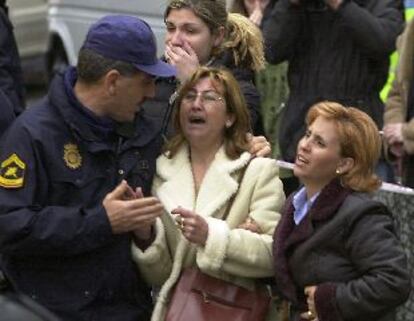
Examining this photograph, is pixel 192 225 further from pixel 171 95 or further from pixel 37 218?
pixel 171 95

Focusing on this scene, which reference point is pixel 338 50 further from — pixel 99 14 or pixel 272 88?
pixel 99 14

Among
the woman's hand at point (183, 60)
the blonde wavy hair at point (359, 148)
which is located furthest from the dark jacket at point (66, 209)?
the blonde wavy hair at point (359, 148)

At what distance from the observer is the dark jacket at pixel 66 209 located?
4566mm

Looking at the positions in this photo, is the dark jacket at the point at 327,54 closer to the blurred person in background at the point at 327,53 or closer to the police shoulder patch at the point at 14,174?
the blurred person in background at the point at 327,53

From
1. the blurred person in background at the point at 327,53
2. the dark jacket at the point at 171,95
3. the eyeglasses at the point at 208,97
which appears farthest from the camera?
the blurred person in background at the point at 327,53

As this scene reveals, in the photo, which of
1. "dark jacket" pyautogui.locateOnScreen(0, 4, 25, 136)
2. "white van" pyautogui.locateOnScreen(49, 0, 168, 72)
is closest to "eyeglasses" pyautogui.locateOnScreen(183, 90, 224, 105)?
"dark jacket" pyautogui.locateOnScreen(0, 4, 25, 136)

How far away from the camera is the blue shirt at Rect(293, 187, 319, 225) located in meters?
4.73

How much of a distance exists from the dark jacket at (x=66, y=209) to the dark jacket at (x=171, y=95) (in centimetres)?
33

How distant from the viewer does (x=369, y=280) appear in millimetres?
4496

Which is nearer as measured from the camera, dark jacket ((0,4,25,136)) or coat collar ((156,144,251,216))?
coat collar ((156,144,251,216))

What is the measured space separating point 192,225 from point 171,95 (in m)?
0.80

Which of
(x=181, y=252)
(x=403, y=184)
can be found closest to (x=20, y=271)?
(x=181, y=252)

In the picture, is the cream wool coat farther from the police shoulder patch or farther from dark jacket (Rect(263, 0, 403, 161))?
dark jacket (Rect(263, 0, 403, 161))

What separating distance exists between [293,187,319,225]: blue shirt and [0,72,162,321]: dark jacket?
0.56m
